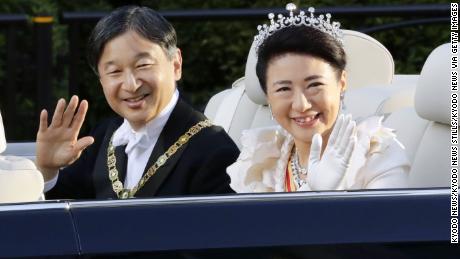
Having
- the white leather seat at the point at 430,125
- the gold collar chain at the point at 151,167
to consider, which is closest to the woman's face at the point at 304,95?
the white leather seat at the point at 430,125

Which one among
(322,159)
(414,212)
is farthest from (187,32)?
(414,212)

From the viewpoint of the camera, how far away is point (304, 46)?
3480 mm

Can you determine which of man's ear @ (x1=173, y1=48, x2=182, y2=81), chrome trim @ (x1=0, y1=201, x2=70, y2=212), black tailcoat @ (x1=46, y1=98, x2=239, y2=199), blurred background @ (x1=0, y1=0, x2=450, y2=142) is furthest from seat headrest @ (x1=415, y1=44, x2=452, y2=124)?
blurred background @ (x1=0, y1=0, x2=450, y2=142)

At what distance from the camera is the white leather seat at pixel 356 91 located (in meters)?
4.29

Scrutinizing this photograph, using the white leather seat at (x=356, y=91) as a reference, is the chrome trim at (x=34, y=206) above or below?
below

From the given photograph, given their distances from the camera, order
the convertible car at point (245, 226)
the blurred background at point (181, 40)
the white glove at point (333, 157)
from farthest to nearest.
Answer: the blurred background at point (181, 40) < the white glove at point (333, 157) < the convertible car at point (245, 226)

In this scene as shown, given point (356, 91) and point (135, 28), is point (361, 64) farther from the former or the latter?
point (135, 28)

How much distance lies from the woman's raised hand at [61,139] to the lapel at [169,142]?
0.23 meters

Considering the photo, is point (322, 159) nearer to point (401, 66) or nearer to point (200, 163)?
point (200, 163)

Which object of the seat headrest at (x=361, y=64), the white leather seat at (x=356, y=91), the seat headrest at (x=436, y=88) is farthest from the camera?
the seat headrest at (x=361, y=64)

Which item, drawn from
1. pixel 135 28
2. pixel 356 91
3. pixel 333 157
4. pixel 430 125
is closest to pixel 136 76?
pixel 135 28

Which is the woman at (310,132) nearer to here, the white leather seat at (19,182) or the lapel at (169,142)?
the lapel at (169,142)

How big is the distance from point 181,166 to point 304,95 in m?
0.43

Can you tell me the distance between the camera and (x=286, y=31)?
11.6ft
